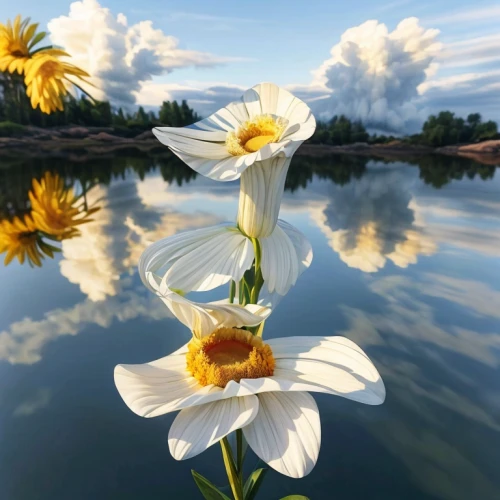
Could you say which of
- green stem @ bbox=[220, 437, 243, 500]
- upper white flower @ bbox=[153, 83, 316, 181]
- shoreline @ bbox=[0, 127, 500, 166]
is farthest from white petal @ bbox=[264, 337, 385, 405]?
shoreline @ bbox=[0, 127, 500, 166]

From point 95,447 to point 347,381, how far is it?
97cm

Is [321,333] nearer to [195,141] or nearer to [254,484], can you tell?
[254,484]

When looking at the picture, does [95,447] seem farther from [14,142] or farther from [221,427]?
[14,142]

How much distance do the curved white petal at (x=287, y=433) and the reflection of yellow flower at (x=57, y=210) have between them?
3.15 meters

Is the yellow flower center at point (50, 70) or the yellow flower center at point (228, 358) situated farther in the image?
the yellow flower center at point (50, 70)

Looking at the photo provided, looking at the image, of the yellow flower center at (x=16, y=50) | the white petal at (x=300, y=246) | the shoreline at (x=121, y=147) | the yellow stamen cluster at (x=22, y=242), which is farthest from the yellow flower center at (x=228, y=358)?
the shoreline at (x=121, y=147)

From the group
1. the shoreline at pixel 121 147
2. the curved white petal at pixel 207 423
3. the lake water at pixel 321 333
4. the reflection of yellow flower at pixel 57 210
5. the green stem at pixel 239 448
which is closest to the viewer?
the curved white petal at pixel 207 423

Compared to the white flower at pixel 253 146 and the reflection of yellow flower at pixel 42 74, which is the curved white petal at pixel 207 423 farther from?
the reflection of yellow flower at pixel 42 74

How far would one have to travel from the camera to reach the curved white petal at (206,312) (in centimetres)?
39

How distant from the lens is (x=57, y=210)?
4156 mm

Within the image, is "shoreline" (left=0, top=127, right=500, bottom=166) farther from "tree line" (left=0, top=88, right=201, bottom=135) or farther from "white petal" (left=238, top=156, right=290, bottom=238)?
"white petal" (left=238, top=156, right=290, bottom=238)

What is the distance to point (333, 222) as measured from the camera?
3840 mm

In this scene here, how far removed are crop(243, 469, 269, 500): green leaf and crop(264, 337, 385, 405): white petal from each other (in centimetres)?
20

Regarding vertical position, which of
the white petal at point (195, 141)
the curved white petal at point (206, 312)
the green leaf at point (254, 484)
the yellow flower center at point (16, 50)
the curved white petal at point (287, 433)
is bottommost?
the green leaf at point (254, 484)
